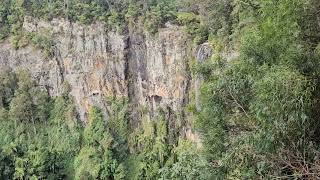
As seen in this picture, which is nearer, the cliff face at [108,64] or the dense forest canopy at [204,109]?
the dense forest canopy at [204,109]

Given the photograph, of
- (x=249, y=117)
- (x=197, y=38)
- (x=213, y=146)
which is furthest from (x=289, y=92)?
(x=197, y=38)

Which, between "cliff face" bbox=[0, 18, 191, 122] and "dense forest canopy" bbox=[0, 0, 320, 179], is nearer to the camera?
"dense forest canopy" bbox=[0, 0, 320, 179]

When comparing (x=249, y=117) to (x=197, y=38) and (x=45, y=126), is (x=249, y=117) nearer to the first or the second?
(x=197, y=38)

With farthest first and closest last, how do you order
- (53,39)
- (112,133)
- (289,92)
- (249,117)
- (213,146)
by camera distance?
(53,39)
(112,133)
(213,146)
(249,117)
(289,92)

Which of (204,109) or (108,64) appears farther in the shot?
(108,64)
